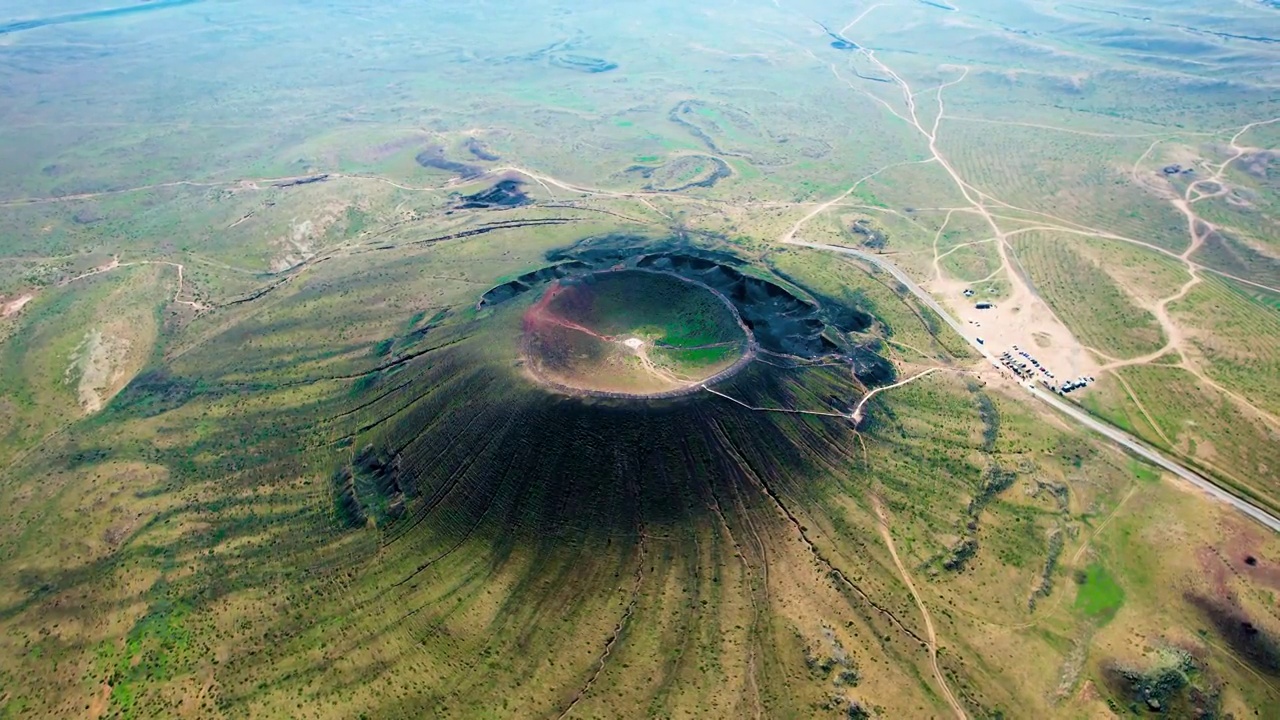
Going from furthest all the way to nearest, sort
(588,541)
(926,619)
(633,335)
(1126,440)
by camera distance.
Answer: (633,335) < (1126,440) < (588,541) < (926,619)

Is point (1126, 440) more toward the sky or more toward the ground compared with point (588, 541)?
more toward the sky

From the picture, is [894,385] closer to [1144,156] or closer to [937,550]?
[937,550]

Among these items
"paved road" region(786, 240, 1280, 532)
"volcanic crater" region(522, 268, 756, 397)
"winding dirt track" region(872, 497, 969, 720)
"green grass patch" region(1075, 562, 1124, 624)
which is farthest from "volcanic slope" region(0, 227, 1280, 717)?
"paved road" region(786, 240, 1280, 532)

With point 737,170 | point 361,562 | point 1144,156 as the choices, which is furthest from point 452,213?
point 1144,156

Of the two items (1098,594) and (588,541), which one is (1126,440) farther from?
(588,541)

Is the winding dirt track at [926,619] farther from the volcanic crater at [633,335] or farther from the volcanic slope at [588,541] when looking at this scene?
the volcanic crater at [633,335]

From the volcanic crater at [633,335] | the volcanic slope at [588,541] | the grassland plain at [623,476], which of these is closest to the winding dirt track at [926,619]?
the volcanic slope at [588,541]

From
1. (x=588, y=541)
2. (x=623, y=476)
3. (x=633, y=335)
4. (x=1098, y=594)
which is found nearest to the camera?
(x=1098, y=594)

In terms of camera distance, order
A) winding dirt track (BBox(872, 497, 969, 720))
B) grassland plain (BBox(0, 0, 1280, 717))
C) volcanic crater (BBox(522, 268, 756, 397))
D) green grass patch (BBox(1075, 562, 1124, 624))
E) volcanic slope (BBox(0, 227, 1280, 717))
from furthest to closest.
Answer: volcanic crater (BBox(522, 268, 756, 397))
green grass patch (BBox(1075, 562, 1124, 624))
grassland plain (BBox(0, 0, 1280, 717))
volcanic slope (BBox(0, 227, 1280, 717))
winding dirt track (BBox(872, 497, 969, 720))

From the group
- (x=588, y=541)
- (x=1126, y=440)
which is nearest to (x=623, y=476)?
(x=588, y=541)

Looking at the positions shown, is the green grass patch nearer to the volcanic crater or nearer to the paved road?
the paved road

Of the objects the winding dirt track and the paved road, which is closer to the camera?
the winding dirt track
